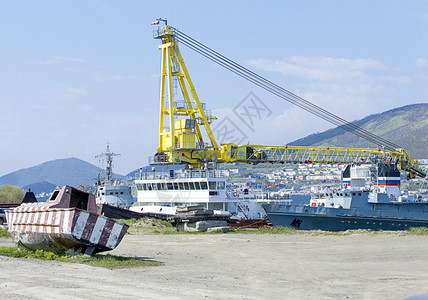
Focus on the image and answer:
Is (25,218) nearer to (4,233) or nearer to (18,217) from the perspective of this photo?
(18,217)

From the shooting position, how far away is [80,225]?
1788cm

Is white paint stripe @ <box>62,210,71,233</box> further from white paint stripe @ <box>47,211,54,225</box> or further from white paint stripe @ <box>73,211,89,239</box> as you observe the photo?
white paint stripe @ <box>47,211,54,225</box>

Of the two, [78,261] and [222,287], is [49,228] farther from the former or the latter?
[222,287]

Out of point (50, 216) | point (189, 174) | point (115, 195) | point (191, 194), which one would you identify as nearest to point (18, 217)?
point (50, 216)

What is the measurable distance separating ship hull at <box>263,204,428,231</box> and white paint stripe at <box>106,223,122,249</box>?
2798cm

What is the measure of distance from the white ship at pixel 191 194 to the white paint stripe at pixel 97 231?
3341cm

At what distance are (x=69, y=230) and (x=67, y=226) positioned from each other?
15 centimetres

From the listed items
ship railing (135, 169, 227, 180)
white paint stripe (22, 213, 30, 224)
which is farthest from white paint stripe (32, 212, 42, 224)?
ship railing (135, 169, 227, 180)

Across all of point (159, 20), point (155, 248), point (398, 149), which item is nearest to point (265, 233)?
point (155, 248)

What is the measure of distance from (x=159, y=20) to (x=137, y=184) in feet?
56.3

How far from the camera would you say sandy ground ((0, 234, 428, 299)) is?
1251cm

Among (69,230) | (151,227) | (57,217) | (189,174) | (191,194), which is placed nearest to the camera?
(69,230)

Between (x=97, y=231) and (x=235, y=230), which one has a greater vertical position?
(x=97, y=231)

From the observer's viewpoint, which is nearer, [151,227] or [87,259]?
[87,259]
